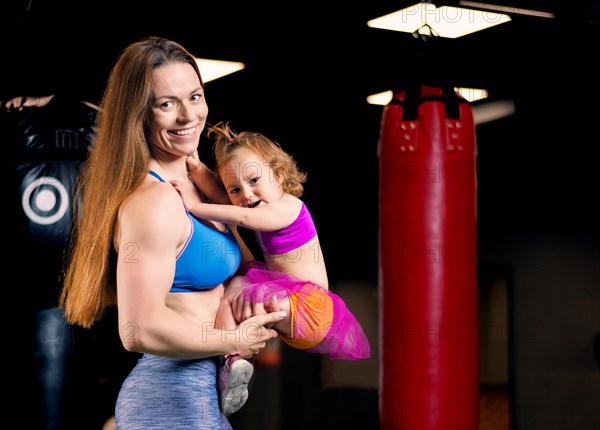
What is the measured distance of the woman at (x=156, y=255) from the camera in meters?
1.82

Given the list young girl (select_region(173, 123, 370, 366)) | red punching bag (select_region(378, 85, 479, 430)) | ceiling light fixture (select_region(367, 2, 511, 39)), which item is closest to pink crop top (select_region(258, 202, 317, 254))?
young girl (select_region(173, 123, 370, 366))

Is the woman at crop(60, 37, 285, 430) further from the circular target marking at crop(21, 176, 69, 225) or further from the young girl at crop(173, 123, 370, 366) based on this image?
the circular target marking at crop(21, 176, 69, 225)

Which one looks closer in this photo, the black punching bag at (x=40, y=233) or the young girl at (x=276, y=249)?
the young girl at (x=276, y=249)

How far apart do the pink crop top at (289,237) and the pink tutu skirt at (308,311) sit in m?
0.07

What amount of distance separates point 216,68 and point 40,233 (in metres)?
1.32

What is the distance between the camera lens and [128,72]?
199cm

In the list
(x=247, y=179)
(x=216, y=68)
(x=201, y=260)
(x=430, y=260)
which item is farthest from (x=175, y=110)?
(x=216, y=68)

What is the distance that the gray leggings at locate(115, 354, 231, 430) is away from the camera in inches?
74.9

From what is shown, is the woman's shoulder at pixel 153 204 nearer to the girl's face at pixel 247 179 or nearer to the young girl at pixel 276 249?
the young girl at pixel 276 249

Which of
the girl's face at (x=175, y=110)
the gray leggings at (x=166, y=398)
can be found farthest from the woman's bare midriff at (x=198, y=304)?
the girl's face at (x=175, y=110)

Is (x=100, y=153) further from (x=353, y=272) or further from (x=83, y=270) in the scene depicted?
(x=353, y=272)

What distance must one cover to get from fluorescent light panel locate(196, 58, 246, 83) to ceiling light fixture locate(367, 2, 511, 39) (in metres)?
0.77

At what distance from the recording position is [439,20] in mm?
3932

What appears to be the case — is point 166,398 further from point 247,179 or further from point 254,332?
point 247,179
